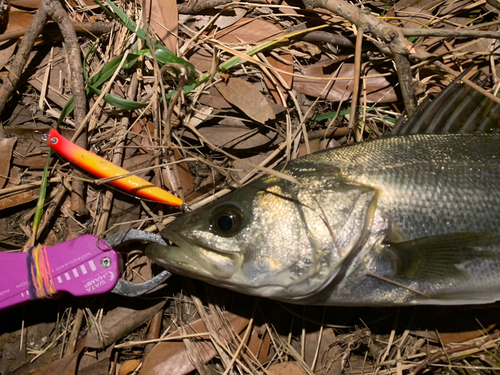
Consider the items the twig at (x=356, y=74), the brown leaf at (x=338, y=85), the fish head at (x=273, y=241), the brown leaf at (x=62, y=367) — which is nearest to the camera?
the fish head at (x=273, y=241)

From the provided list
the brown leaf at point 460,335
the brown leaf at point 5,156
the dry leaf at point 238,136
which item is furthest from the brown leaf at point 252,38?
the brown leaf at point 460,335

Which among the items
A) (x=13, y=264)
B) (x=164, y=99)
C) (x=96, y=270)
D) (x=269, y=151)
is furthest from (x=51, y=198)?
(x=269, y=151)

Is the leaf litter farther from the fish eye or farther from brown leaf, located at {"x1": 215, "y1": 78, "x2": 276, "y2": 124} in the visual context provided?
the fish eye

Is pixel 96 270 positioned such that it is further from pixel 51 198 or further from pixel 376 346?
pixel 376 346

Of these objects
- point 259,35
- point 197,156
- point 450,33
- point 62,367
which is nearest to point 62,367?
point 62,367

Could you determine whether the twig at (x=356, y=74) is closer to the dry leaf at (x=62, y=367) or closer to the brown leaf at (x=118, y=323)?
the brown leaf at (x=118, y=323)

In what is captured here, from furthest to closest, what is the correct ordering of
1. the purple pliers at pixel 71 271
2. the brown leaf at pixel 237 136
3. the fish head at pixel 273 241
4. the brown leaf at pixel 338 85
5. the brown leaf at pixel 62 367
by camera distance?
the brown leaf at pixel 338 85
the brown leaf at pixel 237 136
the brown leaf at pixel 62 367
the purple pliers at pixel 71 271
the fish head at pixel 273 241

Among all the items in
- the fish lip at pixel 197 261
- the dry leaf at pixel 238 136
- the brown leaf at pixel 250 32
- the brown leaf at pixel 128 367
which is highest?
the brown leaf at pixel 250 32

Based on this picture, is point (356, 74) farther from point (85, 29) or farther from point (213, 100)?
point (85, 29)
